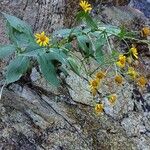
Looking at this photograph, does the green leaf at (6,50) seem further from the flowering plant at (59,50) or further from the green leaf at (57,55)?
the green leaf at (57,55)

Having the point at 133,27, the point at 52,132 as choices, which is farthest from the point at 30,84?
the point at 133,27

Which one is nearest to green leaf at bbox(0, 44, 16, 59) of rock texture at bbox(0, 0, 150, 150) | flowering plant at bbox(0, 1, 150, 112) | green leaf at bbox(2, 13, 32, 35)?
flowering plant at bbox(0, 1, 150, 112)

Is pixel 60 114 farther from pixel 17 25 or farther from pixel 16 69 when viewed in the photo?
pixel 17 25

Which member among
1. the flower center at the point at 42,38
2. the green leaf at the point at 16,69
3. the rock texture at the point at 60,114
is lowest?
the rock texture at the point at 60,114

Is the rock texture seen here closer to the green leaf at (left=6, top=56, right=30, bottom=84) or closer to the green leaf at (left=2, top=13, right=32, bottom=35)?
the green leaf at (left=6, top=56, right=30, bottom=84)

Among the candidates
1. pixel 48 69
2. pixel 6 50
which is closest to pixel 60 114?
pixel 48 69

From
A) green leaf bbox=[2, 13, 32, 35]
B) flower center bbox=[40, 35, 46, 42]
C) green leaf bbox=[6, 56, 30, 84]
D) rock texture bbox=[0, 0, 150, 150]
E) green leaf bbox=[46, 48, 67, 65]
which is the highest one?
flower center bbox=[40, 35, 46, 42]

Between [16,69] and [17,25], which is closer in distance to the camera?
[16,69]

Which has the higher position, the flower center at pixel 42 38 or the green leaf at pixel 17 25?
the flower center at pixel 42 38

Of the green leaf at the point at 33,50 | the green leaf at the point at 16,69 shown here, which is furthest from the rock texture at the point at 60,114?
the green leaf at the point at 33,50

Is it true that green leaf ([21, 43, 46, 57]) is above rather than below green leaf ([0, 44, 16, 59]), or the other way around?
above
